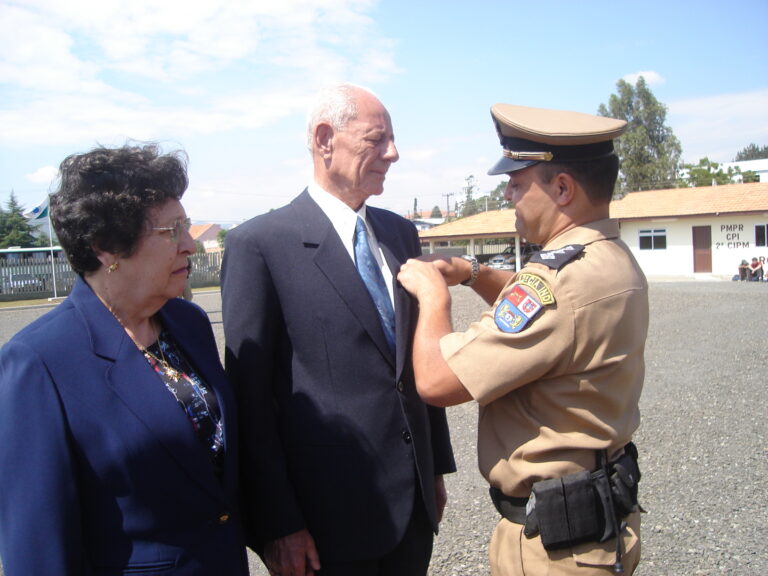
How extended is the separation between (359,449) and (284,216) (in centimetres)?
90

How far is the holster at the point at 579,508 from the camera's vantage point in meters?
1.79

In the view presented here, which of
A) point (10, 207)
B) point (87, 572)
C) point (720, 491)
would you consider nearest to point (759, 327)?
point (720, 491)

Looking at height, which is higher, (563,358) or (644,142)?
(644,142)

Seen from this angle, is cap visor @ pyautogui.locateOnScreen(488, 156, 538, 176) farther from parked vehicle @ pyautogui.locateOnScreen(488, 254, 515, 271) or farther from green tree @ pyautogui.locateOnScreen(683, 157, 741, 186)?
green tree @ pyautogui.locateOnScreen(683, 157, 741, 186)

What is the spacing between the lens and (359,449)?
2068mm

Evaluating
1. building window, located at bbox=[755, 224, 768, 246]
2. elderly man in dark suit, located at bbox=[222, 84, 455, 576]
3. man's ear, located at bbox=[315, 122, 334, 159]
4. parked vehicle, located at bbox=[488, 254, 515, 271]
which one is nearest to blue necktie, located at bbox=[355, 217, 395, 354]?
elderly man in dark suit, located at bbox=[222, 84, 455, 576]

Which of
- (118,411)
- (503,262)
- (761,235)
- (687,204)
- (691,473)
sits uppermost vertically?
(687,204)

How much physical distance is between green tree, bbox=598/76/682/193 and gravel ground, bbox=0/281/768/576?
45550mm

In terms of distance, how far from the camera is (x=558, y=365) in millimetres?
1771

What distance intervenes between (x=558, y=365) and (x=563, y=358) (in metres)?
0.03

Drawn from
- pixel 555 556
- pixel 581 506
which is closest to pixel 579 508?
pixel 581 506

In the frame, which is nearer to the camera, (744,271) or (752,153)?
(744,271)

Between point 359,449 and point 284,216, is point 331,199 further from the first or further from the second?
point 359,449

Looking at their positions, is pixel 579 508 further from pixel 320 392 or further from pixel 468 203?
pixel 468 203
